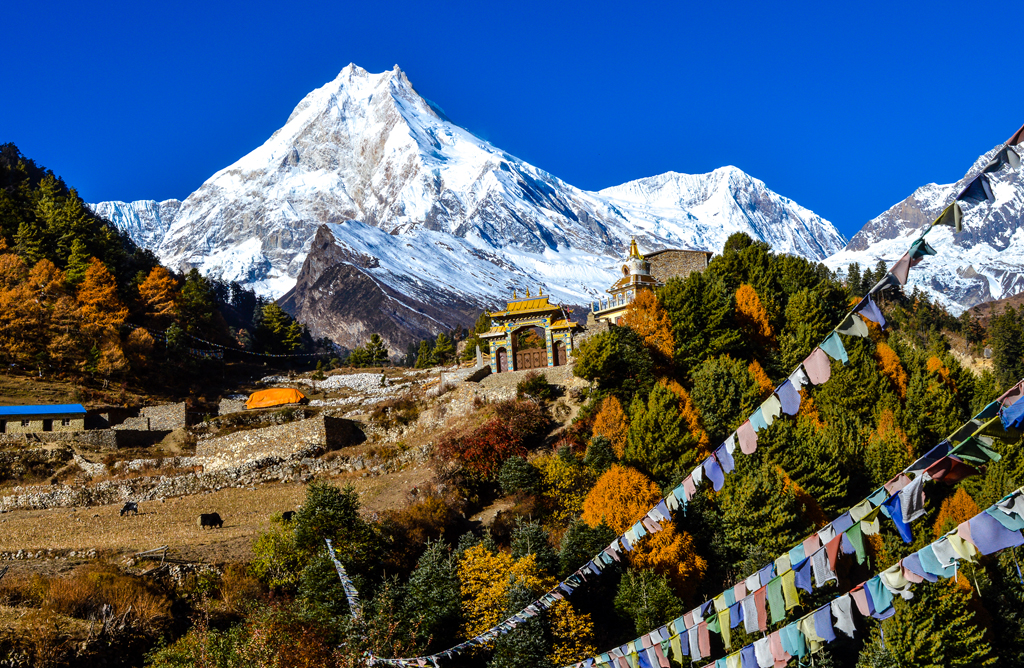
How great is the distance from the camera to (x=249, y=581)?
22594mm

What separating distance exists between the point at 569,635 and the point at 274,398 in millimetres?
30321

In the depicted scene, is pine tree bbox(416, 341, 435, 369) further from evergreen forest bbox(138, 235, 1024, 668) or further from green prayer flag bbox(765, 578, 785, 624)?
green prayer flag bbox(765, 578, 785, 624)

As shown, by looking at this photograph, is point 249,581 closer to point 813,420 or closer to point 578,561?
point 578,561

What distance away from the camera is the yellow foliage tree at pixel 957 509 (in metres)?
30.3

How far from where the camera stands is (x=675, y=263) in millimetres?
62719


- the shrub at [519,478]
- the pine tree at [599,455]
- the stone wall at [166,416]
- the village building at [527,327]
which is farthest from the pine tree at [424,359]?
the shrub at [519,478]

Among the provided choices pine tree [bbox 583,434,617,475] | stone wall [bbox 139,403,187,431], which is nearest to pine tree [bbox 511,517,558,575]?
pine tree [bbox 583,434,617,475]

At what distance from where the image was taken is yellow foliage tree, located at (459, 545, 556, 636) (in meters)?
22.9

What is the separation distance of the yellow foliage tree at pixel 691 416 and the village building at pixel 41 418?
28416mm

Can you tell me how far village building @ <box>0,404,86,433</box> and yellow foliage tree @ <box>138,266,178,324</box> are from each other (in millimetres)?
21051

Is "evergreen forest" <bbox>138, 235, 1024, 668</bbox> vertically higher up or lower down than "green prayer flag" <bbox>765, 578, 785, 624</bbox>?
higher up

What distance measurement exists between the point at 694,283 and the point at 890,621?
2387 cm

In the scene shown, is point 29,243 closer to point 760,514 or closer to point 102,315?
point 102,315

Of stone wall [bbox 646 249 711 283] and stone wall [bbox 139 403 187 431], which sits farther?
stone wall [bbox 646 249 711 283]
